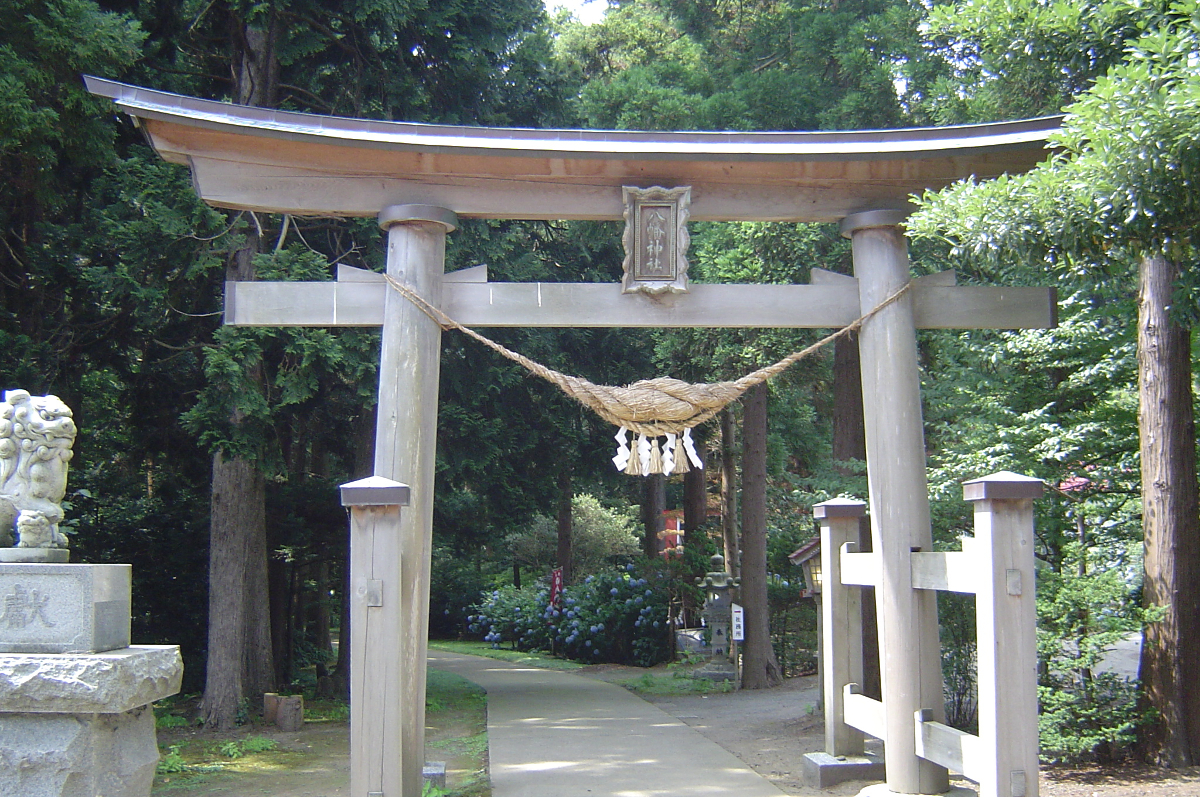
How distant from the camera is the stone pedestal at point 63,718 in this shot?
4.88 meters

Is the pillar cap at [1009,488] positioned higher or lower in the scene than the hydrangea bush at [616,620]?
higher

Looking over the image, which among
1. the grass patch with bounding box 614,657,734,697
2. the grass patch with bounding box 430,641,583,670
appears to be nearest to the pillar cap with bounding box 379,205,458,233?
the grass patch with bounding box 614,657,734,697

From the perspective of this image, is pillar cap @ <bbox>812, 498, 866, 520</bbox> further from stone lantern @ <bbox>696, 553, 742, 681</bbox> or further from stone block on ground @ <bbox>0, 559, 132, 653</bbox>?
stone lantern @ <bbox>696, 553, 742, 681</bbox>

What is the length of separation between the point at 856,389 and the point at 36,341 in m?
8.96

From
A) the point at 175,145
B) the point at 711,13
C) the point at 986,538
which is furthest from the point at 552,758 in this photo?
the point at 711,13

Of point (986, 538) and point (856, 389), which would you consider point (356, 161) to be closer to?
point (986, 538)

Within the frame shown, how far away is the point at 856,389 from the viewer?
38.4 feet

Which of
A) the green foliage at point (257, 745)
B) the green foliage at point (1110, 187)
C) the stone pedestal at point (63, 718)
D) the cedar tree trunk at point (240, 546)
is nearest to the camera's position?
the green foliage at point (1110, 187)

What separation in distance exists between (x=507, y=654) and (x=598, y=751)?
474 inches

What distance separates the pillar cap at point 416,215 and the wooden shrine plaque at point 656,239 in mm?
1164

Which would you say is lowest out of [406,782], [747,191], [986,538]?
[406,782]

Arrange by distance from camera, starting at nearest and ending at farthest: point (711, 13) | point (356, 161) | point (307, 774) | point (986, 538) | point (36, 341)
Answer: point (986, 538), point (356, 161), point (307, 774), point (36, 341), point (711, 13)

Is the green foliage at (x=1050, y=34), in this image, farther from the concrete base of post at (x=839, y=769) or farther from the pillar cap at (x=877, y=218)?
the concrete base of post at (x=839, y=769)

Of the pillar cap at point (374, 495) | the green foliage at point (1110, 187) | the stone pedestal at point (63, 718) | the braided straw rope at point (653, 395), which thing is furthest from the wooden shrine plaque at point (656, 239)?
the stone pedestal at point (63, 718)
